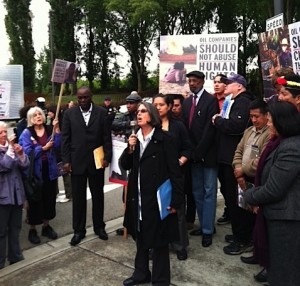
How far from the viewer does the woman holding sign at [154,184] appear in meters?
3.65

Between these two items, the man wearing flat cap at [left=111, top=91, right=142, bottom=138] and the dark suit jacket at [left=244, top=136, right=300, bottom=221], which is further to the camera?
the man wearing flat cap at [left=111, top=91, right=142, bottom=138]

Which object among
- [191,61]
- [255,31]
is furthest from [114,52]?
[191,61]

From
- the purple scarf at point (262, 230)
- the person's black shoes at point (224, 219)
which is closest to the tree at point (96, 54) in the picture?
the person's black shoes at point (224, 219)

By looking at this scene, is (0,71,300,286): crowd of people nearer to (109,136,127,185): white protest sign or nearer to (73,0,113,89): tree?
(109,136,127,185): white protest sign

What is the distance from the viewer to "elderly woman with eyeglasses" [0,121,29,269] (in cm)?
427

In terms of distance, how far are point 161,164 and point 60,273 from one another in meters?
1.70

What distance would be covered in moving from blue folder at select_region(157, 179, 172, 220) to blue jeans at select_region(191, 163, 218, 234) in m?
1.26

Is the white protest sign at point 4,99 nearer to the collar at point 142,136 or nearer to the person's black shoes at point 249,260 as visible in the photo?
the collar at point 142,136

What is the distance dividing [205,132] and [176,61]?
8.80 feet

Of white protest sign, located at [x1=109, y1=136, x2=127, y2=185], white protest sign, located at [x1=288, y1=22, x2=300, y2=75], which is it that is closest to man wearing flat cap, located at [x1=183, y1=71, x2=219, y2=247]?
white protest sign, located at [x1=109, y1=136, x2=127, y2=185]

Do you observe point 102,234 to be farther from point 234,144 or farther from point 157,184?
point 234,144

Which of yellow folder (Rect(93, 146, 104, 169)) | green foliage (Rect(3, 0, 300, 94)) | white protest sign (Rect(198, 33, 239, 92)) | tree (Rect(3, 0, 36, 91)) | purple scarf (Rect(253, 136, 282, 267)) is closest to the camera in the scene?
purple scarf (Rect(253, 136, 282, 267))

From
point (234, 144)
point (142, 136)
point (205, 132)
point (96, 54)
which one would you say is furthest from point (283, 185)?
point (96, 54)

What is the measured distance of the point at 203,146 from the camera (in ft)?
15.3
